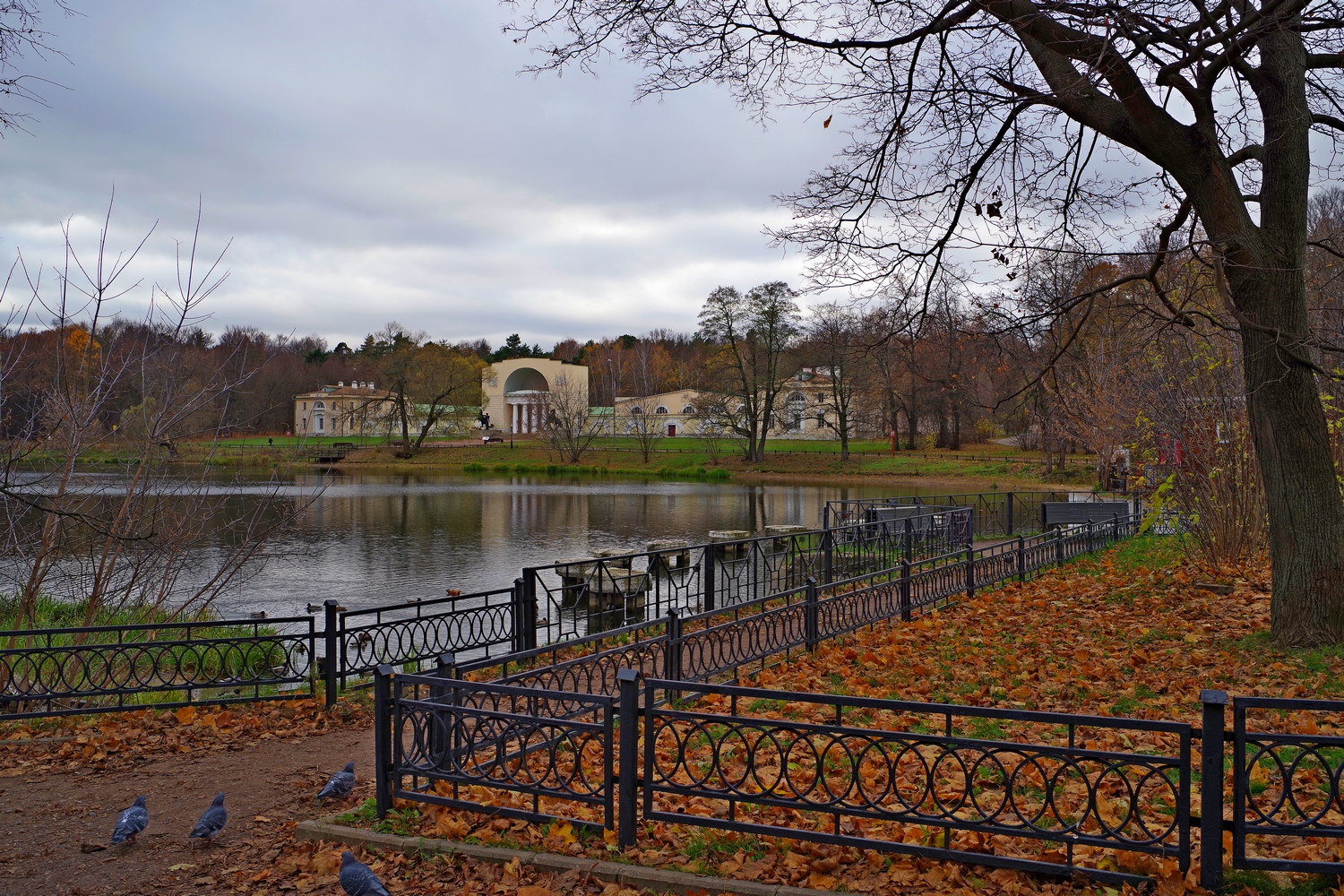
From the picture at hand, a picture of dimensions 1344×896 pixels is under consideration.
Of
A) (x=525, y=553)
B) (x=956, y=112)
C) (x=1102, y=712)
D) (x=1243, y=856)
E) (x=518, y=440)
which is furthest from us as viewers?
(x=518, y=440)

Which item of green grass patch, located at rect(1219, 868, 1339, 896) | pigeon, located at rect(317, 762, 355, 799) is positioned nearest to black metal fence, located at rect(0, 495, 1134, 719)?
pigeon, located at rect(317, 762, 355, 799)

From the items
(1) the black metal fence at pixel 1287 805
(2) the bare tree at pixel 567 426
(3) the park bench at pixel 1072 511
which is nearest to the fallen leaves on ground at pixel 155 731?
(1) the black metal fence at pixel 1287 805

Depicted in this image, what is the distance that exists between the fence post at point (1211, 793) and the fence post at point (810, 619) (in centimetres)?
607

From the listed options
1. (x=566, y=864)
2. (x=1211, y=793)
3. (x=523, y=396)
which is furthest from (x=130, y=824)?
(x=523, y=396)

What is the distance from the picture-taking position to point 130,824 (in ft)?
17.3

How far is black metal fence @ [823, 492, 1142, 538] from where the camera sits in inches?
950

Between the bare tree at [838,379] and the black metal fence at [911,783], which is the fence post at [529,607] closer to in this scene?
the black metal fence at [911,783]

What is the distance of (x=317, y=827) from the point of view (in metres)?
5.21

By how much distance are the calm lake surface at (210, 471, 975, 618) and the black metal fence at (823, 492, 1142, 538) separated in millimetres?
4412

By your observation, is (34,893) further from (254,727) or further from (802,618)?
(802,618)

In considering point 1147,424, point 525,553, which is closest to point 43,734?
point 1147,424

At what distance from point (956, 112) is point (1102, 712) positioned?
6.26 m

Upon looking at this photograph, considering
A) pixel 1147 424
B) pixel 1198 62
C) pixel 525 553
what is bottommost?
pixel 525 553

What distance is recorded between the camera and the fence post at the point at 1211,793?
3930 millimetres
